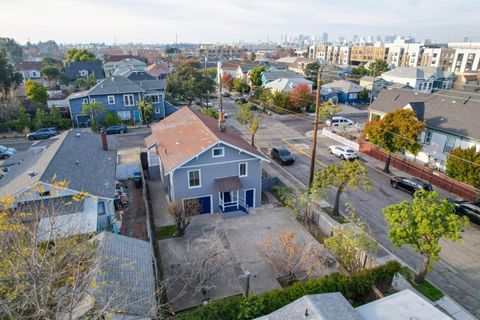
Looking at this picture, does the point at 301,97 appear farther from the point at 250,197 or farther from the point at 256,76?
the point at 250,197

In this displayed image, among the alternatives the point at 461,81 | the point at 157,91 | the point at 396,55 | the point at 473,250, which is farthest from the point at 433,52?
the point at 473,250

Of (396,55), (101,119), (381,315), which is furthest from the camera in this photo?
(396,55)

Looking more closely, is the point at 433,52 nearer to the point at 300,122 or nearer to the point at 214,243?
the point at 300,122

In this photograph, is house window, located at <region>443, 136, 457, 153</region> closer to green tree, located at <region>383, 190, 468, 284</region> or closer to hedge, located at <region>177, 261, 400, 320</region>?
green tree, located at <region>383, 190, 468, 284</region>

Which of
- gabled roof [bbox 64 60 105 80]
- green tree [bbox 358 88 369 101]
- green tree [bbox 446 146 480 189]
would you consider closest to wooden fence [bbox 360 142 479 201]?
green tree [bbox 446 146 480 189]

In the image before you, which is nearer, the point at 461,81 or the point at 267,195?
the point at 267,195

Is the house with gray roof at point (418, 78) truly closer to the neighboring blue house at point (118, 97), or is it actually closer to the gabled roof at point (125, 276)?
the neighboring blue house at point (118, 97)
